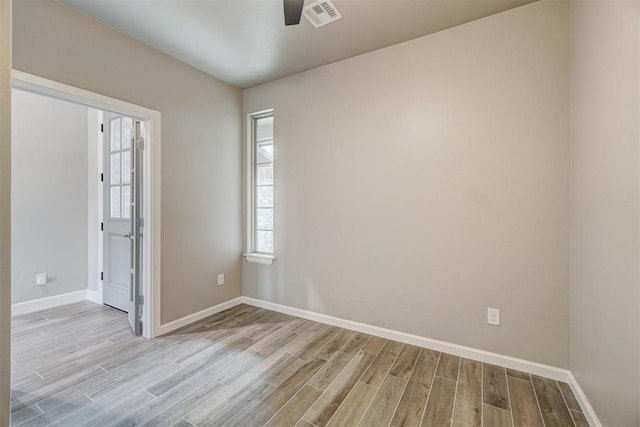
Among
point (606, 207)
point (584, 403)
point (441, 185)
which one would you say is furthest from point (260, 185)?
point (584, 403)

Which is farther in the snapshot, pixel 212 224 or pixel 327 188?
pixel 212 224

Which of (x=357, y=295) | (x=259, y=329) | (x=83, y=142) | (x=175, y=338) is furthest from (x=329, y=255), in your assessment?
(x=83, y=142)

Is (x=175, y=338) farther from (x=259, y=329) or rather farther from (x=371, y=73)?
(x=371, y=73)

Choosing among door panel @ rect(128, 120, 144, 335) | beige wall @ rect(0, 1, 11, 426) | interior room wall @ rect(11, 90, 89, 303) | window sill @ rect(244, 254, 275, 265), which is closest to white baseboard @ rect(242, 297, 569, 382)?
window sill @ rect(244, 254, 275, 265)

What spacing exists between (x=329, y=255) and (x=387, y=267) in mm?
627

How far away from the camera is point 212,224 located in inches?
127

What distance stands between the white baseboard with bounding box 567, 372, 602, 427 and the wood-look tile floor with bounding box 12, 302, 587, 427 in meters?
0.04

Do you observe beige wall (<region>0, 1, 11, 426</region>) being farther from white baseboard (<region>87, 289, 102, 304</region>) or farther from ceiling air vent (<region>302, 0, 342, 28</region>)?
white baseboard (<region>87, 289, 102, 304</region>)

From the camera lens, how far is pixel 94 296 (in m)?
3.62

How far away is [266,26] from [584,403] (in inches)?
135

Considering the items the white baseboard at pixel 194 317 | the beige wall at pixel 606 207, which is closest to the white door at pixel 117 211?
the white baseboard at pixel 194 317

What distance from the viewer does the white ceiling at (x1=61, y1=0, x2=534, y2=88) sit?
2066 millimetres

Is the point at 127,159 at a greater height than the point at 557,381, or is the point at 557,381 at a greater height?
the point at 127,159

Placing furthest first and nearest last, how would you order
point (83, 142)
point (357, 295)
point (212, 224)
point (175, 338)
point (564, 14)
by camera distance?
point (83, 142) < point (212, 224) < point (357, 295) < point (175, 338) < point (564, 14)
